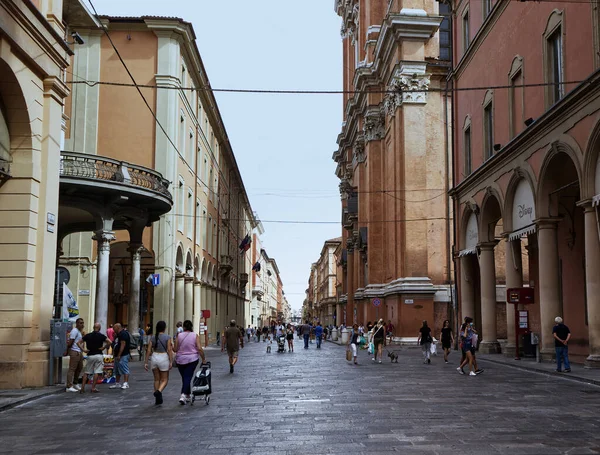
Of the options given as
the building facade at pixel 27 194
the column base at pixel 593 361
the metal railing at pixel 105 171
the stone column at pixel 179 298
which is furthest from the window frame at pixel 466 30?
the building facade at pixel 27 194

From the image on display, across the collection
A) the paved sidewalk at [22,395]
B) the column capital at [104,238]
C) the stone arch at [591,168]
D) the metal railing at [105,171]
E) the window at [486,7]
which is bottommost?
the paved sidewalk at [22,395]

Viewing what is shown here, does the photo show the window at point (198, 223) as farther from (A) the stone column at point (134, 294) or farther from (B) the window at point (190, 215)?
(A) the stone column at point (134, 294)

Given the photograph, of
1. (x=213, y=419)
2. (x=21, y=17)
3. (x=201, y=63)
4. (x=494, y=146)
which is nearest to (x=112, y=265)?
(x=201, y=63)

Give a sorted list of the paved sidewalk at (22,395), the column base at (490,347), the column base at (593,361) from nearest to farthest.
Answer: the paved sidewalk at (22,395)
the column base at (593,361)
the column base at (490,347)

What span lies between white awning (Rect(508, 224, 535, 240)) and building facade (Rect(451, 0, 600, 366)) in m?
0.04

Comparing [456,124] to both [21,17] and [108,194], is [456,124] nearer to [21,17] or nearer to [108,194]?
[108,194]

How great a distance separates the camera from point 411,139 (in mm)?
41812

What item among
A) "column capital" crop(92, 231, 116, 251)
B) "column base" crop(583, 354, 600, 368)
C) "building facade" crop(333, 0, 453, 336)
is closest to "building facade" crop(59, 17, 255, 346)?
"column capital" crop(92, 231, 116, 251)

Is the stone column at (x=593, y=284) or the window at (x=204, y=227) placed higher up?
the window at (x=204, y=227)

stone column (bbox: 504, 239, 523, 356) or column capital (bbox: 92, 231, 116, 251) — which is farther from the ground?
column capital (bbox: 92, 231, 116, 251)

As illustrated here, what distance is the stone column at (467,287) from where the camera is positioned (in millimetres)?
30469

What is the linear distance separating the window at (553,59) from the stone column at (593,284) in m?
4.53

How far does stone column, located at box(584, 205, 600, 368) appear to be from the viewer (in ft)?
58.0

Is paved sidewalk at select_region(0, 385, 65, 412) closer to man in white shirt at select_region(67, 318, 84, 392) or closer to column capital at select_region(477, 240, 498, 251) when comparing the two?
man in white shirt at select_region(67, 318, 84, 392)
